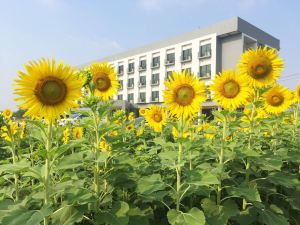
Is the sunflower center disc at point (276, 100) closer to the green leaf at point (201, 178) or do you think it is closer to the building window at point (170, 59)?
the green leaf at point (201, 178)

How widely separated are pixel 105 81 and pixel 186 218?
239 centimetres

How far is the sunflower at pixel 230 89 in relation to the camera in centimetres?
431

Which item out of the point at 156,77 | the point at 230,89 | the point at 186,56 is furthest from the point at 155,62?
the point at 230,89

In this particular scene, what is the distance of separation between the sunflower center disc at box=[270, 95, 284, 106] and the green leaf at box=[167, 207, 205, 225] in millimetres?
3736

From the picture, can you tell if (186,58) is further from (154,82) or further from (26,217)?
(26,217)

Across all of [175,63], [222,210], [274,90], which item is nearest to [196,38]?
[175,63]

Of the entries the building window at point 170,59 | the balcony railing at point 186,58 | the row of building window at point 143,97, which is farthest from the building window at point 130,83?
the balcony railing at point 186,58

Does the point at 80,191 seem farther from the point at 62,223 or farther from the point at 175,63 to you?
the point at 175,63

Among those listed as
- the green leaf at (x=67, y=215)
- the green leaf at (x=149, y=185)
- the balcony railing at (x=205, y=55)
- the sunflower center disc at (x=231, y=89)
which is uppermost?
the balcony railing at (x=205, y=55)

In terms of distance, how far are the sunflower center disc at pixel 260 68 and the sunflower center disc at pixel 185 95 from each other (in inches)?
49.9

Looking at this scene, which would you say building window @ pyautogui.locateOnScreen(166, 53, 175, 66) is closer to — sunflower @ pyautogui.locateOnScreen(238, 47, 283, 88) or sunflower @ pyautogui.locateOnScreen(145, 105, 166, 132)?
sunflower @ pyautogui.locateOnScreen(145, 105, 166, 132)

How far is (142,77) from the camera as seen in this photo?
59281mm

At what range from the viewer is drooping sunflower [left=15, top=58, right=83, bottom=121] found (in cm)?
282

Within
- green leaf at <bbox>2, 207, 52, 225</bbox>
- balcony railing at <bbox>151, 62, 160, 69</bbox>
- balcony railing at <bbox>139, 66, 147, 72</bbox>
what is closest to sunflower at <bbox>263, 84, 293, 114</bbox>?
green leaf at <bbox>2, 207, 52, 225</bbox>
